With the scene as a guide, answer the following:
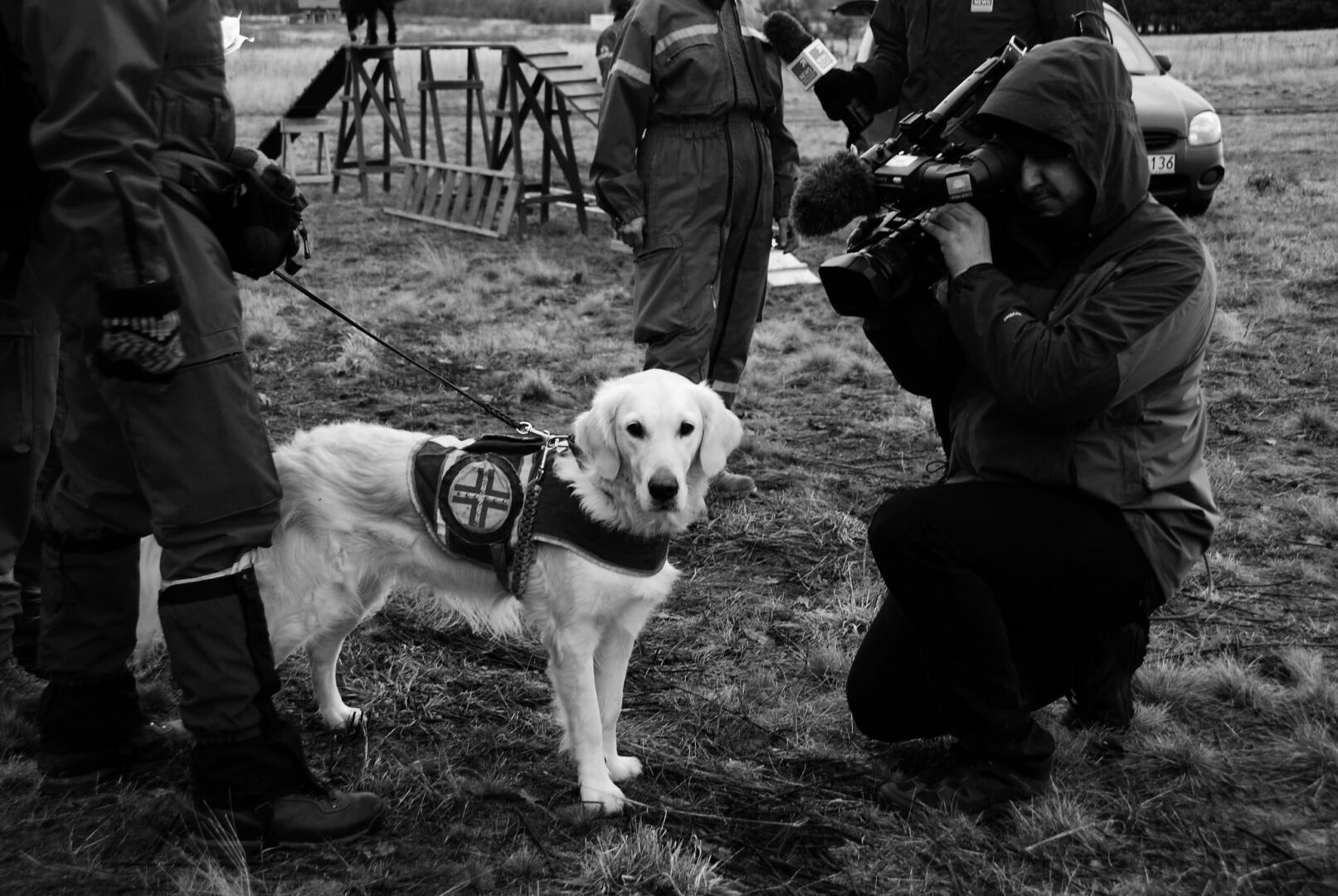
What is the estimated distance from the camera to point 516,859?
257cm

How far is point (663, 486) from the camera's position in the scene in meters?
2.92

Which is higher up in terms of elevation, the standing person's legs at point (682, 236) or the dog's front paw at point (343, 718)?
the standing person's legs at point (682, 236)

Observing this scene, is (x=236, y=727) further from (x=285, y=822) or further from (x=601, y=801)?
(x=601, y=801)

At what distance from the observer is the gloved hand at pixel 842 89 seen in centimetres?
479

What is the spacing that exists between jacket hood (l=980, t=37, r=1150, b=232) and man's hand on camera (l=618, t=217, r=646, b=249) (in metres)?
2.20

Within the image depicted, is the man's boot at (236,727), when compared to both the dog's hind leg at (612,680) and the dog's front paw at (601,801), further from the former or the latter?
the dog's hind leg at (612,680)

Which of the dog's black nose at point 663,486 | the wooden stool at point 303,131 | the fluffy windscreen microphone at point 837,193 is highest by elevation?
the fluffy windscreen microphone at point 837,193

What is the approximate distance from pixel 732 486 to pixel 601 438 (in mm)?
1922

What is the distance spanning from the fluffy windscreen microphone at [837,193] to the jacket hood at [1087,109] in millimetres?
352

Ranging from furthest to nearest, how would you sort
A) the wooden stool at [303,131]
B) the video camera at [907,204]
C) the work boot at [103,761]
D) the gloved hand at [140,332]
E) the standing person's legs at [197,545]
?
the wooden stool at [303,131] → the work boot at [103,761] → the video camera at [907,204] → the standing person's legs at [197,545] → the gloved hand at [140,332]

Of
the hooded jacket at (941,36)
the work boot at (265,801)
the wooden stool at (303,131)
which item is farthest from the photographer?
the wooden stool at (303,131)

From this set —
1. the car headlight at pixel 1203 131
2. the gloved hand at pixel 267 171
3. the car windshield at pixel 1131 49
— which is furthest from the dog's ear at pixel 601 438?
the car windshield at pixel 1131 49

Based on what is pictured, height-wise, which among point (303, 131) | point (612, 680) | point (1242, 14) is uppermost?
point (612, 680)

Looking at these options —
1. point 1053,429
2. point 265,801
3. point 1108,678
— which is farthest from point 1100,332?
point 265,801
